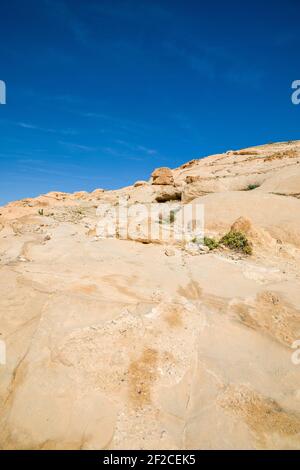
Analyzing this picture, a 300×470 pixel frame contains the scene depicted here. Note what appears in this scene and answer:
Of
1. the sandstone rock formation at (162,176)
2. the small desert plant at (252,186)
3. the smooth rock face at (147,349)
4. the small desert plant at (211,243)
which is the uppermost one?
the sandstone rock formation at (162,176)

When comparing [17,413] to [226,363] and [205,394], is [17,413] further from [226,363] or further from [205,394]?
[226,363]

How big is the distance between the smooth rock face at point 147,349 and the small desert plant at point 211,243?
0.58 m

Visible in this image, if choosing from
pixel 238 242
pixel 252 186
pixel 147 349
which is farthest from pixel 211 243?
pixel 252 186

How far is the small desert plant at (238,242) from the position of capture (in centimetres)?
741

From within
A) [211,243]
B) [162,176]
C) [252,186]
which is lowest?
[211,243]

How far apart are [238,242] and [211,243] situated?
0.72 m

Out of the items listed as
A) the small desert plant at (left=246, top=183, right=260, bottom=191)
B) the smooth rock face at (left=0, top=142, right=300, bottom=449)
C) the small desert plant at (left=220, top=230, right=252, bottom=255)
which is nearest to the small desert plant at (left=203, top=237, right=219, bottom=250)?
the small desert plant at (left=220, top=230, right=252, bottom=255)

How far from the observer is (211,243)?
25.5ft

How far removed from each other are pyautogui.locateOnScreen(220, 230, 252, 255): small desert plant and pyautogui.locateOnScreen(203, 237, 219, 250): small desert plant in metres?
0.20

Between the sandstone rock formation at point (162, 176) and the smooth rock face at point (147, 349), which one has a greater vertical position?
the sandstone rock formation at point (162, 176)

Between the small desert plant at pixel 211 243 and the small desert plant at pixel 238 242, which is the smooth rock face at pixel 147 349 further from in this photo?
the small desert plant at pixel 211 243

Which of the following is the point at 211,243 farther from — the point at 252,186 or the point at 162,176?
the point at 162,176

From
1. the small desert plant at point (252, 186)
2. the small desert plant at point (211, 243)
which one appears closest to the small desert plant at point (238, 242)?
the small desert plant at point (211, 243)
